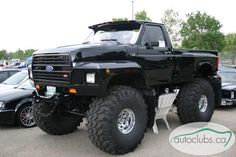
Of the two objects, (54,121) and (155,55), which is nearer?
(155,55)

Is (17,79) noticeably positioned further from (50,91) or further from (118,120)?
(118,120)

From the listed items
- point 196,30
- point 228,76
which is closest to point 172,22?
point 196,30

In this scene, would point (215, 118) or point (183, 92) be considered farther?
point (215, 118)

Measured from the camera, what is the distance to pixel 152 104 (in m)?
6.71

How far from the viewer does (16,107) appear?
833 centimetres

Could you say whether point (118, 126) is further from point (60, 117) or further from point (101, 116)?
point (60, 117)

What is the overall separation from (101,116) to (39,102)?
6.41ft

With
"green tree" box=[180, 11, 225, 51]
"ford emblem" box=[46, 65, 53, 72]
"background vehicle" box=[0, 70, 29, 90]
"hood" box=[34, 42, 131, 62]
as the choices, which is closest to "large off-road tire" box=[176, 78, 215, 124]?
"hood" box=[34, 42, 131, 62]

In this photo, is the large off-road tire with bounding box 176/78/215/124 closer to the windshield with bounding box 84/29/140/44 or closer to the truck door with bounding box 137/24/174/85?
the truck door with bounding box 137/24/174/85

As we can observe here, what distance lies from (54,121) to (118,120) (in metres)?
2.00

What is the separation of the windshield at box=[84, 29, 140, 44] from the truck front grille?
1407 millimetres

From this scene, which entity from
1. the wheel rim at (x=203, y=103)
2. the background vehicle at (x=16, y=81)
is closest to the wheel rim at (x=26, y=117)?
the background vehicle at (x=16, y=81)

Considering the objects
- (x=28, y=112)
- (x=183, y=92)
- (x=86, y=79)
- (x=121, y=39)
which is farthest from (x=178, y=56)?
(x=28, y=112)

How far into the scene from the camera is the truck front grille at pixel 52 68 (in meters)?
5.86
